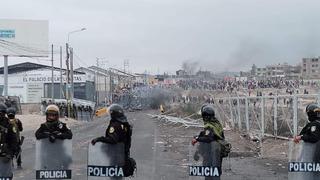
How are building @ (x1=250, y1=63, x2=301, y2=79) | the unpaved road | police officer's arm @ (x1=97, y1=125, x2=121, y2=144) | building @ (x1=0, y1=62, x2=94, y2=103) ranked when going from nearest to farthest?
police officer's arm @ (x1=97, y1=125, x2=121, y2=144)
the unpaved road
building @ (x1=250, y1=63, x2=301, y2=79)
building @ (x1=0, y1=62, x2=94, y2=103)

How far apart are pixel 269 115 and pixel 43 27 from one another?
5112 cm

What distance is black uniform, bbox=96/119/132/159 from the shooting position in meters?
7.66

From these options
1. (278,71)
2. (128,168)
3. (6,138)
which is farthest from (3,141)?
(278,71)

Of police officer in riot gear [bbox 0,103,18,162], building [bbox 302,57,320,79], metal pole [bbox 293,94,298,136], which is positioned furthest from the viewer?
building [bbox 302,57,320,79]

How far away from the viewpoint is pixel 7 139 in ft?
28.9

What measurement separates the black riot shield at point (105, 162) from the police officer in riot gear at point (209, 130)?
1137 mm

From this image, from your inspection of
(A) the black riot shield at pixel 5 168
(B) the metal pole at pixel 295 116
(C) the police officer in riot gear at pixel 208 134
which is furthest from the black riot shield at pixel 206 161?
(B) the metal pole at pixel 295 116

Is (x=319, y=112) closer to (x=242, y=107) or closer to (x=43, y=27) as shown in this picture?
(x=242, y=107)

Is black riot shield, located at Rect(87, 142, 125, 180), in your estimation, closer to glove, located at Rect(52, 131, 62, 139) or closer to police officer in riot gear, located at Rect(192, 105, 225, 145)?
glove, located at Rect(52, 131, 62, 139)

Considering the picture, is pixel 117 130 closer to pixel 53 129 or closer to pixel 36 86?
pixel 53 129

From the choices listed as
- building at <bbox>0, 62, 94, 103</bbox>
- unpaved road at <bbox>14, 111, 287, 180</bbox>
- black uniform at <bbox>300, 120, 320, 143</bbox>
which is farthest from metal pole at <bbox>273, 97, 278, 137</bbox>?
building at <bbox>0, 62, 94, 103</bbox>

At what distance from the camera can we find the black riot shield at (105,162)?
7.75 m

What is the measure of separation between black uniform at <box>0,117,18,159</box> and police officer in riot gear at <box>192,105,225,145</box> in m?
2.72

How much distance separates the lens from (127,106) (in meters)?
72.1
